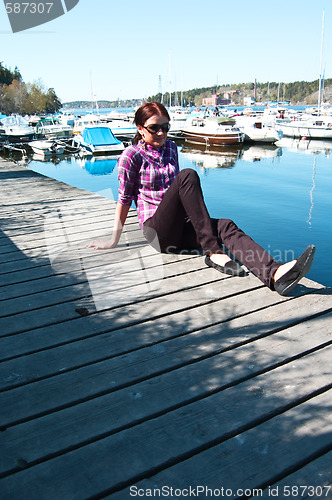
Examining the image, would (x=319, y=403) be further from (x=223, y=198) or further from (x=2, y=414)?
(x=223, y=198)

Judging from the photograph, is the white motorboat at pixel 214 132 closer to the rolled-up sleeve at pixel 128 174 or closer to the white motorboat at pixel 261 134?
the white motorboat at pixel 261 134

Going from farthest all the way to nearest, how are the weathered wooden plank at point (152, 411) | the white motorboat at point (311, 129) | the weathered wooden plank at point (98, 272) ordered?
1. the white motorboat at point (311, 129)
2. the weathered wooden plank at point (98, 272)
3. the weathered wooden plank at point (152, 411)

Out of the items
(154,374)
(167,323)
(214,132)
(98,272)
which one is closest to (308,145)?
(214,132)

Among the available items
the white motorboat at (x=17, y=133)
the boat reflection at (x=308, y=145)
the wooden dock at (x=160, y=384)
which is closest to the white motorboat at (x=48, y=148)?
the white motorboat at (x=17, y=133)

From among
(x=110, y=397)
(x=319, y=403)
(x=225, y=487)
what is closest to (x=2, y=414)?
(x=110, y=397)

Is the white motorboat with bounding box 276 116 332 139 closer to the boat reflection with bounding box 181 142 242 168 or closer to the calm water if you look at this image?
the calm water

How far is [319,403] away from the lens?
164 cm

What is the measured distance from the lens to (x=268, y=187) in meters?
14.6

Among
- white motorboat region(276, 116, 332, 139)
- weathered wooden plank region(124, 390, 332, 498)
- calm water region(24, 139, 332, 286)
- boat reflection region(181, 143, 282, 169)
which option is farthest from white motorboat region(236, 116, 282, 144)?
weathered wooden plank region(124, 390, 332, 498)

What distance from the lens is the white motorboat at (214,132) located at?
85.9 ft

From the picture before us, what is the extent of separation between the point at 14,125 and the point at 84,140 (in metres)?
9.42

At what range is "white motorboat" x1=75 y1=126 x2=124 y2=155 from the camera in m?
20.7

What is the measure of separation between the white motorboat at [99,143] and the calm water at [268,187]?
22.9 inches

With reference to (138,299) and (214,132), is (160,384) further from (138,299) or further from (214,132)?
(214,132)
